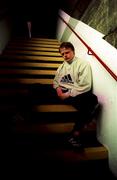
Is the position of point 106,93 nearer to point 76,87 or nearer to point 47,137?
point 76,87

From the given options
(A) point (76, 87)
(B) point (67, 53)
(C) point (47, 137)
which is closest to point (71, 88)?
(A) point (76, 87)

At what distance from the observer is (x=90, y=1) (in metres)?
4.05

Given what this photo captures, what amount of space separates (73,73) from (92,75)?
263 mm

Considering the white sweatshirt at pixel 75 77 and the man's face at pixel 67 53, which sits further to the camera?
the man's face at pixel 67 53

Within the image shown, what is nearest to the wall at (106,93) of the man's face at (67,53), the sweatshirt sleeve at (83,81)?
the sweatshirt sleeve at (83,81)

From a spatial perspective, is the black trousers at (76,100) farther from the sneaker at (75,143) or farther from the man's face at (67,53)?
the man's face at (67,53)

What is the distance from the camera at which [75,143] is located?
2596mm

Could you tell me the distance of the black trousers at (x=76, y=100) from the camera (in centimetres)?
274

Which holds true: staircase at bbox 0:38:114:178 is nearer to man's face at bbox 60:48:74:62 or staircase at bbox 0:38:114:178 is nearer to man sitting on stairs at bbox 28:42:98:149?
man sitting on stairs at bbox 28:42:98:149

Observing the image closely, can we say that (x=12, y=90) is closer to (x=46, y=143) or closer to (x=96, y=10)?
(x=46, y=143)

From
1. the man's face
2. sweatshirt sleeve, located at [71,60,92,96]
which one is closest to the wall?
sweatshirt sleeve, located at [71,60,92,96]

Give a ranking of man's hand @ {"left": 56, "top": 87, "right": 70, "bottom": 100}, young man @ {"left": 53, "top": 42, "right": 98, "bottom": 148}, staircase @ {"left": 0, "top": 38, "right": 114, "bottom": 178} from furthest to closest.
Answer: man's hand @ {"left": 56, "top": 87, "right": 70, "bottom": 100}, young man @ {"left": 53, "top": 42, "right": 98, "bottom": 148}, staircase @ {"left": 0, "top": 38, "right": 114, "bottom": 178}

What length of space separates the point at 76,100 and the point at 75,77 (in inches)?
14.9

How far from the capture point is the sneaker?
2584 millimetres
